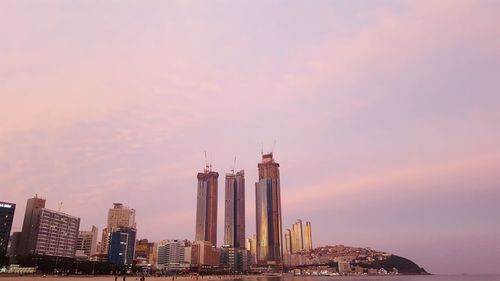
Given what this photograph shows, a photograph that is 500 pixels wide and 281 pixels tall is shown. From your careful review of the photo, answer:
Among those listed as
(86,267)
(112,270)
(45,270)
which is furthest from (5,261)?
(112,270)

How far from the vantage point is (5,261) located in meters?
146

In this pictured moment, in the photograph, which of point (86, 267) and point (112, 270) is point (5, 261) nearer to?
point (86, 267)

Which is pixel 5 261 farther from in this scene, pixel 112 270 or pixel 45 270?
pixel 112 270

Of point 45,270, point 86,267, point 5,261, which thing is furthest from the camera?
point 86,267

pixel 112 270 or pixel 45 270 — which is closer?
pixel 45 270

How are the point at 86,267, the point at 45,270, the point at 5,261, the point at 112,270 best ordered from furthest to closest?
the point at 112,270, the point at 86,267, the point at 45,270, the point at 5,261

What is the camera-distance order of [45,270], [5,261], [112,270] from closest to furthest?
[5,261] < [45,270] < [112,270]

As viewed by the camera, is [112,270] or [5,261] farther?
[112,270]

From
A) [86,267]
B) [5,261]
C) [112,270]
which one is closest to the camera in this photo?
[5,261]

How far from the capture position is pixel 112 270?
185 metres

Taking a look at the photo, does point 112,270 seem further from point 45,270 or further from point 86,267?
point 45,270

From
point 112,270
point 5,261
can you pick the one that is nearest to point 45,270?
point 5,261

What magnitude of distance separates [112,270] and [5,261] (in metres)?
49.2

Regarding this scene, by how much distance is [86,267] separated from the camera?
17425 centimetres
